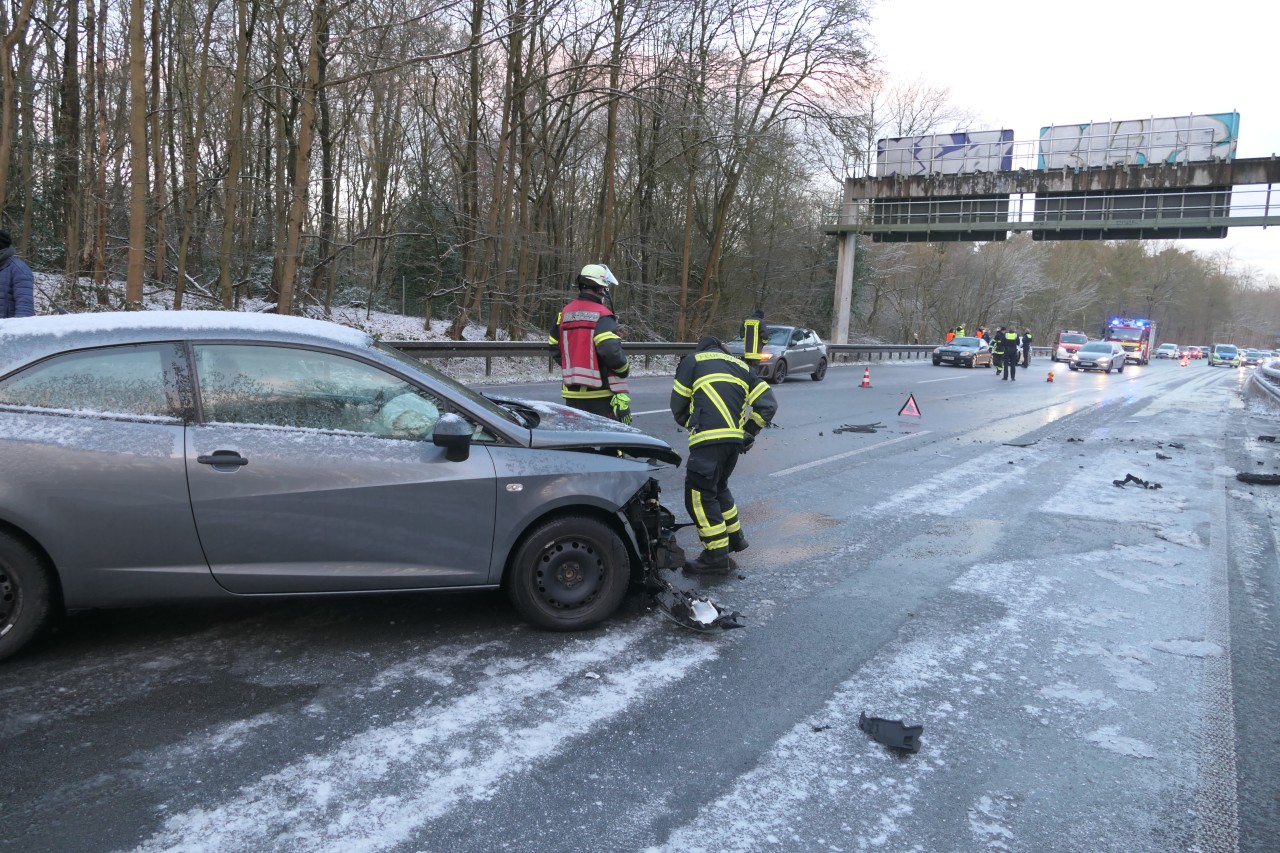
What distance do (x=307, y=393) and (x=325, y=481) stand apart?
434 mm

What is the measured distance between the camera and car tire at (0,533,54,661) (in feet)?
11.2

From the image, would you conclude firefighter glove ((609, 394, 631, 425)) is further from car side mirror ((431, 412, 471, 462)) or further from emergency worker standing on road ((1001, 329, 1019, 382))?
emergency worker standing on road ((1001, 329, 1019, 382))

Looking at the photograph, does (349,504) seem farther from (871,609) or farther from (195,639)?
(871,609)

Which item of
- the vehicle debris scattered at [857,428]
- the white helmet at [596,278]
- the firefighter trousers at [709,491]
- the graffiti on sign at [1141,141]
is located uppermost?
the graffiti on sign at [1141,141]

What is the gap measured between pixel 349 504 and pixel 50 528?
1.15 meters

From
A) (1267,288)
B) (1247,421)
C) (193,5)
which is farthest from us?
(1267,288)

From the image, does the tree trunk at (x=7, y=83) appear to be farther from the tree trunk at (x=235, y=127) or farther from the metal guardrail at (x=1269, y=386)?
the metal guardrail at (x=1269, y=386)

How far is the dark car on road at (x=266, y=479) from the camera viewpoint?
3.48 meters

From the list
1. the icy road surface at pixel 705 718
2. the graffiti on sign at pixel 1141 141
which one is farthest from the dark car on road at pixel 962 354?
the icy road surface at pixel 705 718

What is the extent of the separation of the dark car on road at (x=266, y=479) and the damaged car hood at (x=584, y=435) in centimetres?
3

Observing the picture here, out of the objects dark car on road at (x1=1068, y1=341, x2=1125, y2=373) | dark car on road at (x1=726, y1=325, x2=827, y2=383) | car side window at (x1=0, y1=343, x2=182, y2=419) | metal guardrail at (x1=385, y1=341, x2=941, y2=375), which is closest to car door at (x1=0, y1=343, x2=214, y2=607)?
car side window at (x1=0, y1=343, x2=182, y2=419)

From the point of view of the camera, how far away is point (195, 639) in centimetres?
395

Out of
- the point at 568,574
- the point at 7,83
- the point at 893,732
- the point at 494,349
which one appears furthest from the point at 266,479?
the point at 7,83

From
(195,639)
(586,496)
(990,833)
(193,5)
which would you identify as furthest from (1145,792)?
(193,5)
